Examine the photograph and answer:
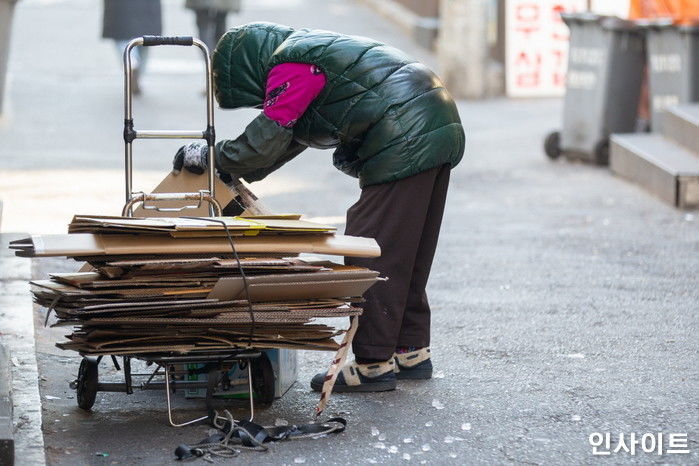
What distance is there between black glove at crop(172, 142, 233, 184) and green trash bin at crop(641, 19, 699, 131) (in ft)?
23.6

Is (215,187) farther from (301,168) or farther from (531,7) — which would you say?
(531,7)

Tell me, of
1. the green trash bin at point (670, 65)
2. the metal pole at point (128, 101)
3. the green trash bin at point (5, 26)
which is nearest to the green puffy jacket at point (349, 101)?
the metal pole at point (128, 101)

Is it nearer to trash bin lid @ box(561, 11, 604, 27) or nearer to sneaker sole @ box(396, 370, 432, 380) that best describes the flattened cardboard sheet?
sneaker sole @ box(396, 370, 432, 380)

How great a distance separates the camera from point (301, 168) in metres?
12.8

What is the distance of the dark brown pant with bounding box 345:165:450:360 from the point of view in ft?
18.3

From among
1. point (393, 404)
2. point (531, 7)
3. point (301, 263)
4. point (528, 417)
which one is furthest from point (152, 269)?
point (531, 7)

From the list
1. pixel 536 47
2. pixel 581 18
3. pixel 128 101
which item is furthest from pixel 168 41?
pixel 536 47

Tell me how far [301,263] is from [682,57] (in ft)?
25.5

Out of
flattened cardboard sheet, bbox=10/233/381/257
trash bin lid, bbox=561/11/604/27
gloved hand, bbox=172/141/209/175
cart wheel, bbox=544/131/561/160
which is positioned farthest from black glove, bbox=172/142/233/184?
cart wheel, bbox=544/131/561/160

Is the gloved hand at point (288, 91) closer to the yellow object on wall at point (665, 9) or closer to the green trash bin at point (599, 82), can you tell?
the green trash bin at point (599, 82)

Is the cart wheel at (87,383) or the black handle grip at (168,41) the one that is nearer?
the cart wheel at (87,383)

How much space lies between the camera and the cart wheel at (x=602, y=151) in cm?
1306

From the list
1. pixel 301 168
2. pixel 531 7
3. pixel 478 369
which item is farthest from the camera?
pixel 531 7

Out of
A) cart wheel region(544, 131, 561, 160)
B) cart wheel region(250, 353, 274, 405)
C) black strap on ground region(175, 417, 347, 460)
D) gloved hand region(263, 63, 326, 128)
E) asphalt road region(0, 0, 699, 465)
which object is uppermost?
gloved hand region(263, 63, 326, 128)
